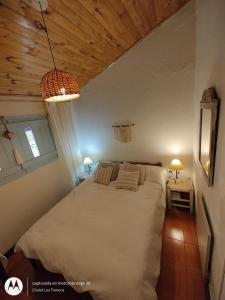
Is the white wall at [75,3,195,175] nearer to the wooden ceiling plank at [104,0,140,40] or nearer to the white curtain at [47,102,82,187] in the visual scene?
the white curtain at [47,102,82,187]

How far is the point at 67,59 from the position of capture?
6.43 ft

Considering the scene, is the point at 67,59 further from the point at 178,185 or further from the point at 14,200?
the point at 178,185

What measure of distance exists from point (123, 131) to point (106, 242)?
1.86 meters

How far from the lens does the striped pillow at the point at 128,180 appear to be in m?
2.34

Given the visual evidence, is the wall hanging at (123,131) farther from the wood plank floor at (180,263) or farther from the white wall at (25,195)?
the wood plank floor at (180,263)

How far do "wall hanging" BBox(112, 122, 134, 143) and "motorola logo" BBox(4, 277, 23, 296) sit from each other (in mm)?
2377

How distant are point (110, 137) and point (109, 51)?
1414mm

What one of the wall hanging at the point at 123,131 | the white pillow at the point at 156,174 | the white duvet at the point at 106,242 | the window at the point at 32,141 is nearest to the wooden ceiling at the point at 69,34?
the window at the point at 32,141

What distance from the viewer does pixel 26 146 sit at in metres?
2.46

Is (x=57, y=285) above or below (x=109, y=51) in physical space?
Answer: below

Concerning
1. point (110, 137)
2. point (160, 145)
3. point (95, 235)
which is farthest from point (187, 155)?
point (95, 235)

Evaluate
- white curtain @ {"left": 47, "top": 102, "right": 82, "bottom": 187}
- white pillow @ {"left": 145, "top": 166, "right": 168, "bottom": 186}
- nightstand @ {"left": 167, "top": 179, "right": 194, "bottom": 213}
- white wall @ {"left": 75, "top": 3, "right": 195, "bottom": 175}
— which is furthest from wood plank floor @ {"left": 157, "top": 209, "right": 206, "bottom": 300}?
white curtain @ {"left": 47, "top": 102, "right": 82, "bottom": 187}

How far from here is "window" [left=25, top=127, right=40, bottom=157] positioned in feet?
8.22

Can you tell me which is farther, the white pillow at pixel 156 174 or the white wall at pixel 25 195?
the white pillow at pixel 156 174
